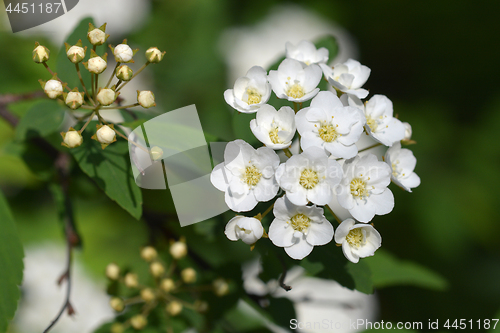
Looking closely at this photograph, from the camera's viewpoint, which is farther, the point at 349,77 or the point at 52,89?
the point at 349,77

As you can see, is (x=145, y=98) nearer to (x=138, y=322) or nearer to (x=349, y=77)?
(x=349, y=77)

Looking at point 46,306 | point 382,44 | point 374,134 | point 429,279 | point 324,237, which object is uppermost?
point 374,134

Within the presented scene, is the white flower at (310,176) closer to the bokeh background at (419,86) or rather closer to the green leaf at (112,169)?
the green leaf at (112,169)

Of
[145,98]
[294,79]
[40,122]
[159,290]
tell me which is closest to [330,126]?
[294,79]

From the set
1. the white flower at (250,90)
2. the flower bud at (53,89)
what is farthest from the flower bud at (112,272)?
the white flower at (250,90)

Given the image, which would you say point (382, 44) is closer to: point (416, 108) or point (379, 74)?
point (379, 74)

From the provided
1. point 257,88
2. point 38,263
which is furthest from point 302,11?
point 38,263
